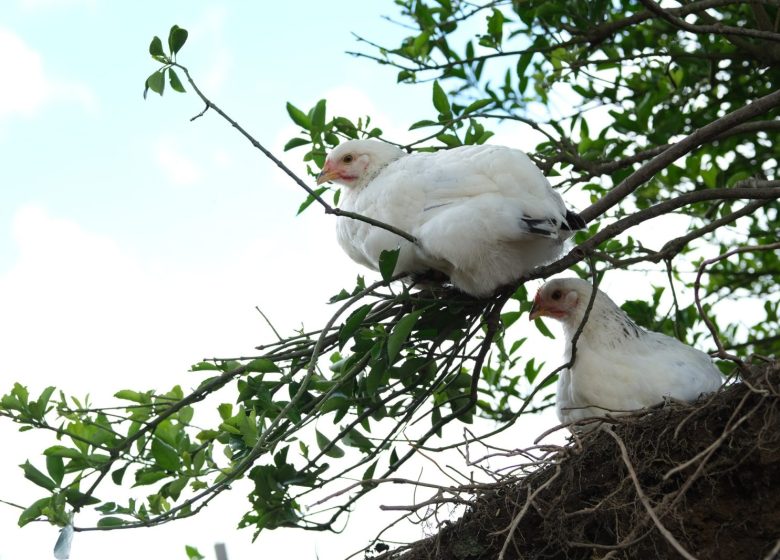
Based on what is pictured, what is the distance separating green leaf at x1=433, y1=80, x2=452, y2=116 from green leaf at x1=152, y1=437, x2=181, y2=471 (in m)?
1.88

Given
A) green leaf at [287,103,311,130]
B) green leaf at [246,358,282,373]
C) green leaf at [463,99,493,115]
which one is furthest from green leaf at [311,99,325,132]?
green leaf at [246,358,282,373]

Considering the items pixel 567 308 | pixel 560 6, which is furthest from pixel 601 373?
pixel 560 6

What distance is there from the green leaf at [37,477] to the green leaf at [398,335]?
120 cm

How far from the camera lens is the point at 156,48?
3.29 m

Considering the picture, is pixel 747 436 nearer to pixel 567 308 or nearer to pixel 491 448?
pixel 491 448

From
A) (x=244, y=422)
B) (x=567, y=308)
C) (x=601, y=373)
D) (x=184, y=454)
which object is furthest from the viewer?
(x=567, y=308)

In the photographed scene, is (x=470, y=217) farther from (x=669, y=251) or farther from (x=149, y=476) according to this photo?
(x=149, y=476)

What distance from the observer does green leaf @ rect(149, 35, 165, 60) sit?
3287 millimetres

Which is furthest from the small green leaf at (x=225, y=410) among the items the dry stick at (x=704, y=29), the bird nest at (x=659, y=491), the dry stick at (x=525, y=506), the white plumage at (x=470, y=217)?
the dry stick at (x=704, y=29)

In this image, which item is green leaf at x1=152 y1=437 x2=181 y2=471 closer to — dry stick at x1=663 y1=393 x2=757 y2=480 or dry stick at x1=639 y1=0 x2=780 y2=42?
dry stick at x1=663 y1=393 x2=757 y2=480

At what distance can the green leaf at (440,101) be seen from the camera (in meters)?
4.40

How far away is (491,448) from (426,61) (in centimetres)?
217

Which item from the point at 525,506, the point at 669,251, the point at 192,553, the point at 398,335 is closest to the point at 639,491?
the point at 525,506

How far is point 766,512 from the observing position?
287cm
